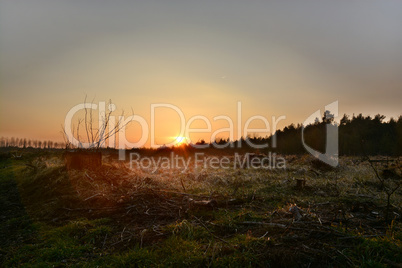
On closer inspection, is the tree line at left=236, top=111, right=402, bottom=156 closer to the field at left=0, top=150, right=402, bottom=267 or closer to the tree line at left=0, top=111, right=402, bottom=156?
the tree line at left=0, top=111, right=402, bottom=156

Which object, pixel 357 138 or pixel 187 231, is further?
pixel 357 138

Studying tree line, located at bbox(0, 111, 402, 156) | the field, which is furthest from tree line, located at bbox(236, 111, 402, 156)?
the field

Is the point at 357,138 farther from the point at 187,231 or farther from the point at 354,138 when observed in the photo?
the point at 187,231

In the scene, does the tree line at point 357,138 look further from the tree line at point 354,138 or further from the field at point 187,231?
the field at point 187,231

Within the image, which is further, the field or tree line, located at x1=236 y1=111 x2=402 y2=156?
tree line, located at x1=236 y1=111 x2=402 y2=156

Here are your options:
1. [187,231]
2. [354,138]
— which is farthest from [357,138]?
[187,231]

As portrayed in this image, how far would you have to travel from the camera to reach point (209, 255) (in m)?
3.21

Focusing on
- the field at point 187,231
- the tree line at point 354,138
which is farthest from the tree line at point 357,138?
the field at point 187,231

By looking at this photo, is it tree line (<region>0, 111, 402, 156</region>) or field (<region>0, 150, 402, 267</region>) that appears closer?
field (<region>0, 150, 402, 267</region>)

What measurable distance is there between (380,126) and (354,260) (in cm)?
4312

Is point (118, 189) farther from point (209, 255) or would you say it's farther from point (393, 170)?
point (393, 170)

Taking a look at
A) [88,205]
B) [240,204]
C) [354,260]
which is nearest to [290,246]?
[354,260]

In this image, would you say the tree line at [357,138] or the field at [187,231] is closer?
the field at [187,231]

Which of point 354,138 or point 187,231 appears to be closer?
point 187,231
